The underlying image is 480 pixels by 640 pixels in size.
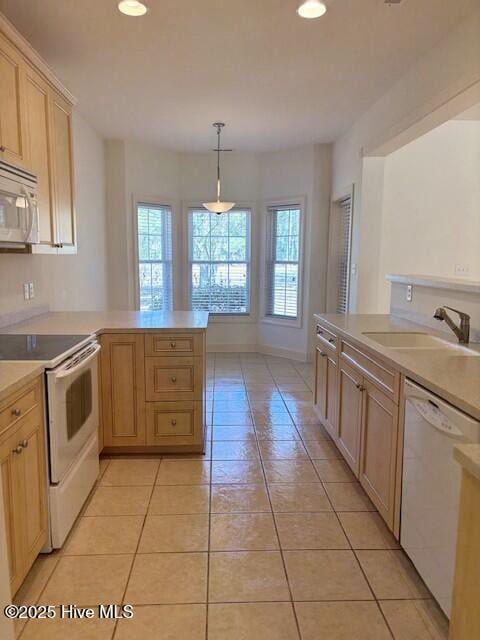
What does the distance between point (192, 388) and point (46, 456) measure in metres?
1.23

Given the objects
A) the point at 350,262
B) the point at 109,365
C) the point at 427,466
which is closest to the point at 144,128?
the point at 350,262

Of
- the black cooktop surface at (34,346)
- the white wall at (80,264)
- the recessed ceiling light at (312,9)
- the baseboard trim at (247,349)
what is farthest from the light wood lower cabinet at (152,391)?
the baseboard trim at (247,349)

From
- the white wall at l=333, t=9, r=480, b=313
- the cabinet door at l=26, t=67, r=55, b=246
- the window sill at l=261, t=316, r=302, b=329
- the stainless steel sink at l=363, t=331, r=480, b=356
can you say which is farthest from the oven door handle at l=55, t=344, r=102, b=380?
the window sill at l=261, t=316, r=302, b=329

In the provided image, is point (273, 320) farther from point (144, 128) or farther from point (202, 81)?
point (202, 81)

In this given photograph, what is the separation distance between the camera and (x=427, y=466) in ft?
5.70

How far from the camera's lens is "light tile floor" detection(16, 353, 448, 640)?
1.71 m

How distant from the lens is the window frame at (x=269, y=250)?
588cm

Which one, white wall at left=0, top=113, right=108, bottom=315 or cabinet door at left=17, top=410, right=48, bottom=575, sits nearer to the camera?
cabinet door at left=17, top=410, right=48, bottom=575

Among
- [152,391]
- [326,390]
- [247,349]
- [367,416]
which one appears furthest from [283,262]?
[367,416]

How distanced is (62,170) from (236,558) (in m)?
2.67

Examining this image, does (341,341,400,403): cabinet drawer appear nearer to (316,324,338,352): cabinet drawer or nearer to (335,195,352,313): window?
(316,324,338,352): cabinet drawer

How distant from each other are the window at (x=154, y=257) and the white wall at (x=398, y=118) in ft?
7.71

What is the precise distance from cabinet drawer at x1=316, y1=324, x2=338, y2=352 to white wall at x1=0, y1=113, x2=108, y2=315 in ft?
7.14

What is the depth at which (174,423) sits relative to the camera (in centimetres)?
314
